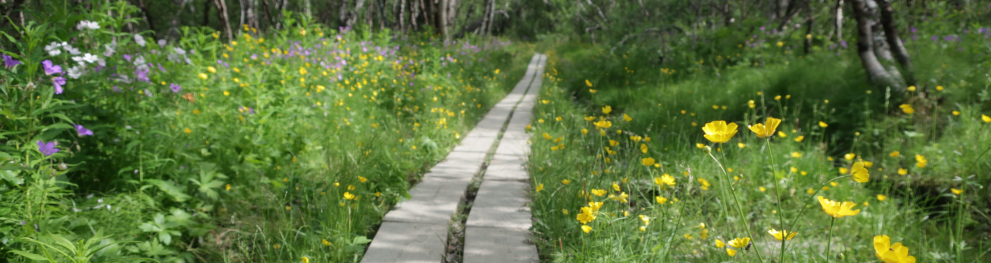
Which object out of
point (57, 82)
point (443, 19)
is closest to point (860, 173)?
point (57, 82)

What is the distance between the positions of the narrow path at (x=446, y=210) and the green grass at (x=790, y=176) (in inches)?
6.7

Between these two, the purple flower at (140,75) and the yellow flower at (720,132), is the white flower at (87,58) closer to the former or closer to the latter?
the purple flower at (140,75)

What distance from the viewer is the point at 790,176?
8.42ft

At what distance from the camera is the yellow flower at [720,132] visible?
0.96 metres

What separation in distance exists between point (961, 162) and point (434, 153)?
313cm

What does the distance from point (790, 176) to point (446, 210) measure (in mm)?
1906

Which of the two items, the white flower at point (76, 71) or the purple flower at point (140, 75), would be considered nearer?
the white flower at point (76, 71)

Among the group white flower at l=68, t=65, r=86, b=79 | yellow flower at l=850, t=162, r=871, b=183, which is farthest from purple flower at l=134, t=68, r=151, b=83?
yellow flower at l=850, t=162, r=871, b=183

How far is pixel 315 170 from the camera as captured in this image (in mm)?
2834

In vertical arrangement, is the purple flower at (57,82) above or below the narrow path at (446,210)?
above

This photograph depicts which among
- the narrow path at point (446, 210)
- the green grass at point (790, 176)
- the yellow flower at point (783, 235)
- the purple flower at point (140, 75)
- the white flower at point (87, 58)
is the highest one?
the white flower at point (87, 58)

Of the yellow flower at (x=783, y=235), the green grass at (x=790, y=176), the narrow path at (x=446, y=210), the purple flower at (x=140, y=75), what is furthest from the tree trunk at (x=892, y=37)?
the purple flower at (x=140, y=75)

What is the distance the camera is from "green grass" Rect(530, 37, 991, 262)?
1.79 metres

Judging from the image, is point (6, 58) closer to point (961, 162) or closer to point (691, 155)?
point (691, 155)
